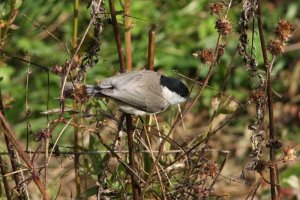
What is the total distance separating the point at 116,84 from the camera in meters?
1.96

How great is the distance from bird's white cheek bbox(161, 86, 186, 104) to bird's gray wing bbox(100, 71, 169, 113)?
2 centimetres

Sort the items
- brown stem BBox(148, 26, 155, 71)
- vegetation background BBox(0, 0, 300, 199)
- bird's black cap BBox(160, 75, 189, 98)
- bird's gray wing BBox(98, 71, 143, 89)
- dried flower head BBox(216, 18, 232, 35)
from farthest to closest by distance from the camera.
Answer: vegetation background BBox(0, 0, 300, 199), bird's black cap BBox(160, 75, 189, 98), brown stem BBox(148, 26, 155, 71), bird's gray wing BBox(98, 71, 143, 89), dried flower head BBox(216, 18, 232, 35)

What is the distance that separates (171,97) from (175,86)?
64 mm


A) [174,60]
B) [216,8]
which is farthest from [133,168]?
[174,60]

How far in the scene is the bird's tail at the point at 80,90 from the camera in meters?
1.67

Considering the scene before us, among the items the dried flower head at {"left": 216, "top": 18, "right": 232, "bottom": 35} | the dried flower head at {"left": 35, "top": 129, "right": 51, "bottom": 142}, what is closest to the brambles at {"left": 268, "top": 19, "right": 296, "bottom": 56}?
the dried flower head at {"left": 216, "top": 18, "right": 232, "bottom": 35}

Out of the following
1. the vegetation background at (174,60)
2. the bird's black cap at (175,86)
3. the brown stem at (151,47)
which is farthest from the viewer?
the vegetation background at (174,60)

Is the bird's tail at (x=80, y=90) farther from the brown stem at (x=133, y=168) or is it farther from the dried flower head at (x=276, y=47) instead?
the dried flower head at (x=276, y=47)

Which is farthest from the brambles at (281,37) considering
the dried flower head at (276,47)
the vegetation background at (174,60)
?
the vegetation background at (174,60)

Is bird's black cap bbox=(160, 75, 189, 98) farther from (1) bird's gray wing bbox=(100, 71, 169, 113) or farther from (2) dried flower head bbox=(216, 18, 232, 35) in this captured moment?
(2) dried flower head bbox=(216, 18, 232, 35)

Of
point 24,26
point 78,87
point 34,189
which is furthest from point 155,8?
point 78,87

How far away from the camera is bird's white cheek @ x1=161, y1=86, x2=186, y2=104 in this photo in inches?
85.3

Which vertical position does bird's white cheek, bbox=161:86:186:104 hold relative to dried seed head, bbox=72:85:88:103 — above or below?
below

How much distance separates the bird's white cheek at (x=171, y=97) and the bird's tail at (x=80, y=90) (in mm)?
291
